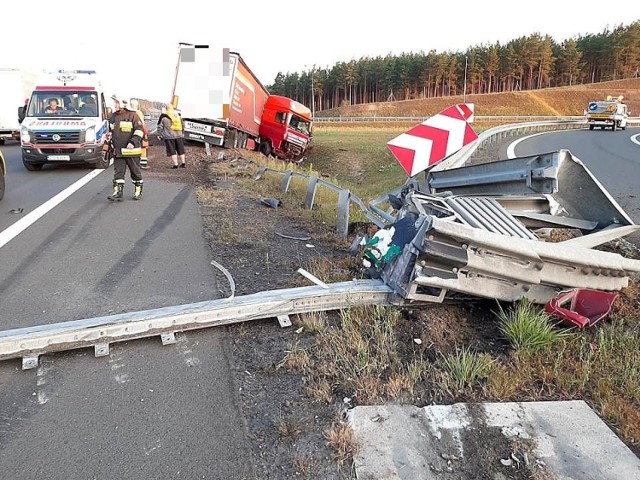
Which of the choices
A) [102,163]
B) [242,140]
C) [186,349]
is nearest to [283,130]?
[242,140]

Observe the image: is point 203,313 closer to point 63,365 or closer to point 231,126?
point 63,365

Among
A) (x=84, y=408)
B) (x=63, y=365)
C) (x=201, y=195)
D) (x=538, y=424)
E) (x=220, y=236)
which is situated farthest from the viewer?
(x=201, y=195)

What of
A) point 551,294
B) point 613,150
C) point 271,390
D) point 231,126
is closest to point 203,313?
point 271,390

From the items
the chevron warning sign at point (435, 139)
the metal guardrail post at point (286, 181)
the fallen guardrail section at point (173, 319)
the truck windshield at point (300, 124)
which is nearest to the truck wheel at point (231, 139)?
the truck windshield at point (300, 124)

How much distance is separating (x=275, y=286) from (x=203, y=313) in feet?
3.45

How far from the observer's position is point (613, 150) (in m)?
16.9

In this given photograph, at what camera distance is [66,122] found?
12.1 meters

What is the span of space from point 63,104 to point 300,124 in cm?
1116

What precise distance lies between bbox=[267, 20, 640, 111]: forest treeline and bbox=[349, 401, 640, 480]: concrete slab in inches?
3717

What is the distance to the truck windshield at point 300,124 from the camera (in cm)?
2164

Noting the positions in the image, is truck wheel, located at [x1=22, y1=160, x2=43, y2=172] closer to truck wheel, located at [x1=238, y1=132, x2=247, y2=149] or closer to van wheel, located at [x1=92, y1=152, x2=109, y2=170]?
van wheel, located at [x1=92, y1=152, x2=109, y2=170]

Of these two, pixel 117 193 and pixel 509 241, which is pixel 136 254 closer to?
pixel 117 193

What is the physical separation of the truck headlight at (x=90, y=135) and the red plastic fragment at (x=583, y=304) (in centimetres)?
1197

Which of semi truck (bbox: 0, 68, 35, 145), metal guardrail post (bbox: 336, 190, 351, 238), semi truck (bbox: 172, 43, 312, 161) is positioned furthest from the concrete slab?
semi truck (bbox: 0, 68, 35, 145)
